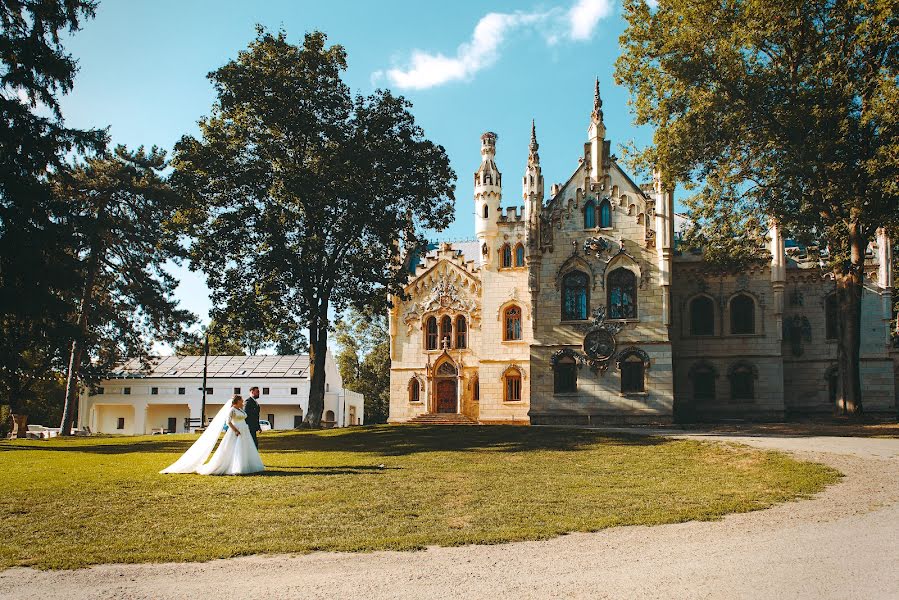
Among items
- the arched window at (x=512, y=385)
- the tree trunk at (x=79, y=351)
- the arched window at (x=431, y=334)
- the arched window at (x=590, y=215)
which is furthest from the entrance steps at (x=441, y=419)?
the tree trunk at (x=79, y=351)

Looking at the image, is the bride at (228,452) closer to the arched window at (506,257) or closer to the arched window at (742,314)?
the arched window at (506,257)

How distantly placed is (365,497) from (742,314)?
32487mm

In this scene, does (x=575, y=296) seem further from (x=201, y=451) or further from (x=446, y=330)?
(x=201, y=451)

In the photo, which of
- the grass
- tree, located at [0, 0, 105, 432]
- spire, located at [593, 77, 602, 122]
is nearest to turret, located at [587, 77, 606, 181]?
spire, located at [593, 77, 602, 122]

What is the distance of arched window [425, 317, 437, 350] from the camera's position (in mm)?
45938

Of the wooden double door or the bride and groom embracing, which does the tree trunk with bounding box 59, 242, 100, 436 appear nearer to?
the wooden double door

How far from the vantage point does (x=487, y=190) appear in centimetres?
4716

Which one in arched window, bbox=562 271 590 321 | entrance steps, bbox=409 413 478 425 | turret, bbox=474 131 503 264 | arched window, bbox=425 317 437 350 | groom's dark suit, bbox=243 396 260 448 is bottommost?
entrance steps, bbox=409 413 478 425

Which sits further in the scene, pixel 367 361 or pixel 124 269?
pixel 367 361

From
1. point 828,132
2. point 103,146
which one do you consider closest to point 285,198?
point 103,146

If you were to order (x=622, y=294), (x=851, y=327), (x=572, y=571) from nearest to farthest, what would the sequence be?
(x=572, y=571) < (x=851, y=327) < (x=622, y=294)

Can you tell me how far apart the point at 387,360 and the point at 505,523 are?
193 feet

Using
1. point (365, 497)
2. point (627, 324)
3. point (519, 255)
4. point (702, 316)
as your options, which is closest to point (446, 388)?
point (519, 255)

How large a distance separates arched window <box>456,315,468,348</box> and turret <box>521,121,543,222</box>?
891 cm
